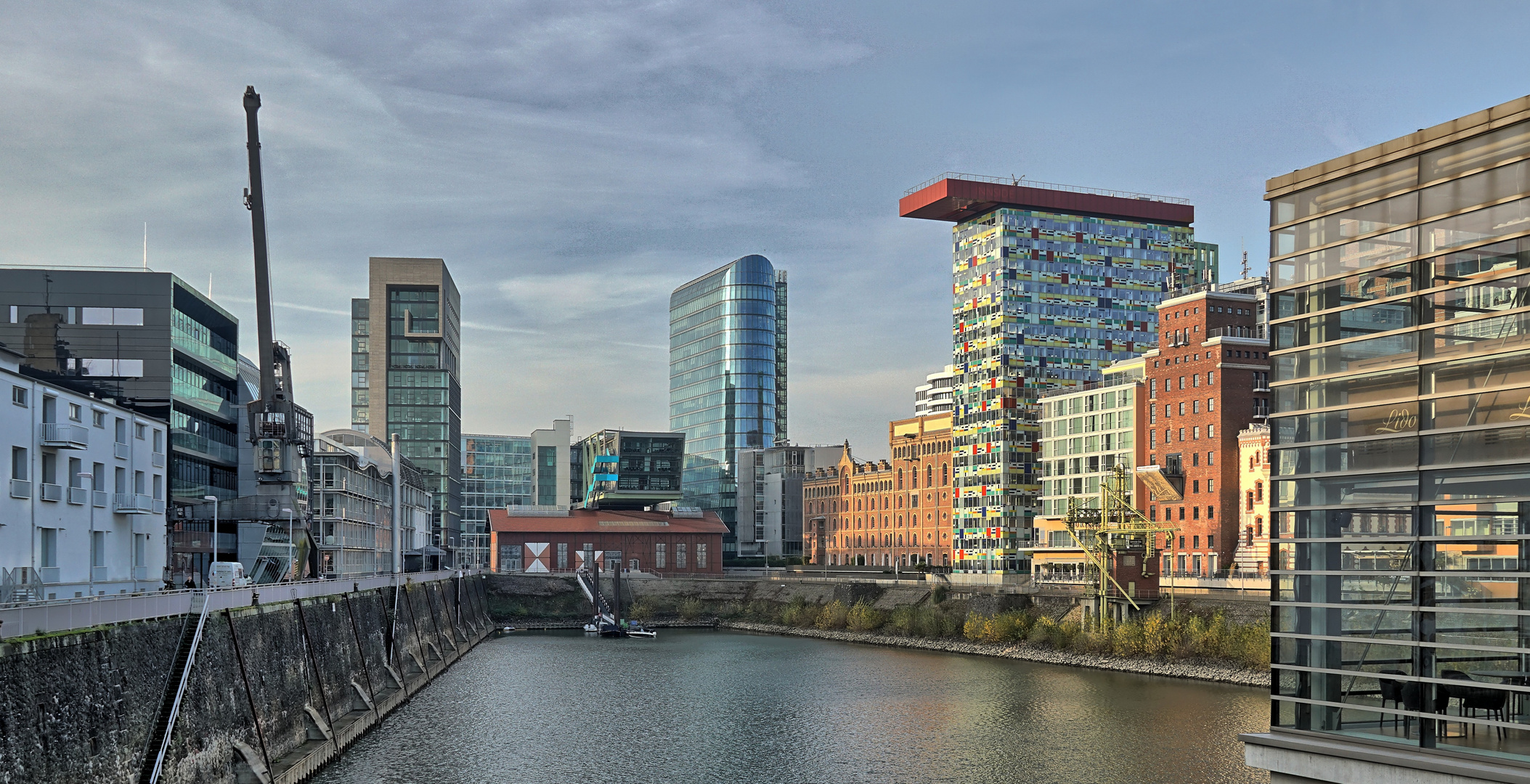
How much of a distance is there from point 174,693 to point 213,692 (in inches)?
133

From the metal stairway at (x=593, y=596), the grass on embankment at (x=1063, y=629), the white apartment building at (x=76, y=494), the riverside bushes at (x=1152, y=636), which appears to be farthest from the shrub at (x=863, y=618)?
the white apartment building at (x=76, y=494)

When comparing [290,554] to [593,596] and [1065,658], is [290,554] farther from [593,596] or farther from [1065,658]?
[593,596]

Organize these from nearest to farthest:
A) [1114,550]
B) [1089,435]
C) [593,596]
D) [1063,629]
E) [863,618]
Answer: [1114,550]
[1063,629]
[863,618]
[1089,435]
[593,596]

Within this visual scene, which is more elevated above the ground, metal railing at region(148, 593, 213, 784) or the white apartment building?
the white apartment building

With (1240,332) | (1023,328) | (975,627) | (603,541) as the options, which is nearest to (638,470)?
(603,541)

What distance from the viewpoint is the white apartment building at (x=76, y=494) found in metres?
53.7

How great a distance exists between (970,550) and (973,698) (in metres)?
88.9

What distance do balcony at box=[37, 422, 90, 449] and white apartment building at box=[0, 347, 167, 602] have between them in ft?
0.15

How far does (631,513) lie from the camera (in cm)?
18850

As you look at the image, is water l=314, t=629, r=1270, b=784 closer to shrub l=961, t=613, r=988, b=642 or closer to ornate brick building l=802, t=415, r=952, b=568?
shrub l=961, t=613, r=988, b=642

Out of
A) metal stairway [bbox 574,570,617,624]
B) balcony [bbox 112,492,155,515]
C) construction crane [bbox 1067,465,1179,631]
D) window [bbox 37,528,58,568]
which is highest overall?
balcony [bbox 112,492,155,515]

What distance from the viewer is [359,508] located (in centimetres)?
12750

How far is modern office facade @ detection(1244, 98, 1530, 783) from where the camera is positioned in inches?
843

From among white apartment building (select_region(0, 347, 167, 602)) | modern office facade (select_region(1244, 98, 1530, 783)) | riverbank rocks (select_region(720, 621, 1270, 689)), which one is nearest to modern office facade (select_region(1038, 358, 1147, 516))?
riverbank rocks (select_region(720, 621, 1270, 689))
